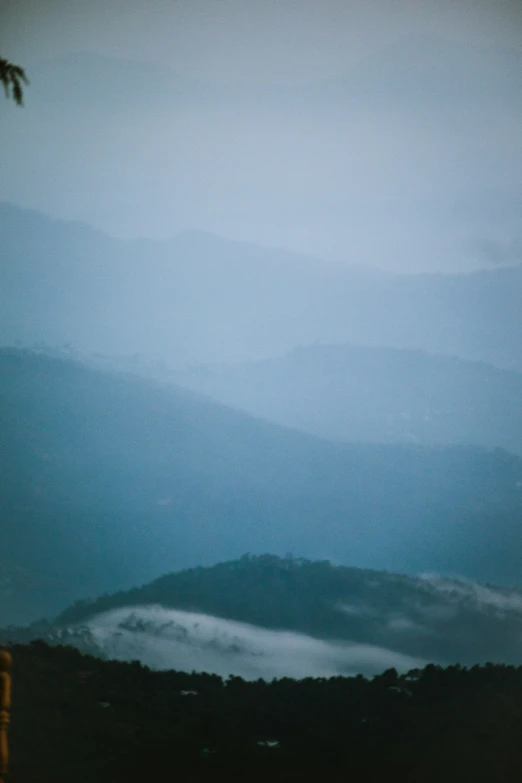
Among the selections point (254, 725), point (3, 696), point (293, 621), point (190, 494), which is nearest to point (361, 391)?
point (190, 494)

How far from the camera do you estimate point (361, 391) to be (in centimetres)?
1273

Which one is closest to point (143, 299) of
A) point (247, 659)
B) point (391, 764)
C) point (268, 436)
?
point (268, 436)

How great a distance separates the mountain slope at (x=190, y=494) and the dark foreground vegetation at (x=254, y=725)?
109 inches

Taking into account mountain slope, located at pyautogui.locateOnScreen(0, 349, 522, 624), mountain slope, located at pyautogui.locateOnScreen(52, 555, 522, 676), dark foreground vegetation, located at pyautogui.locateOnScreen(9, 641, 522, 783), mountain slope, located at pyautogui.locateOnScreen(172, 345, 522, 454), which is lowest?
dark foreground vegetation, located at pyautogui.locateOnScreen(9, 641, 522, 783)

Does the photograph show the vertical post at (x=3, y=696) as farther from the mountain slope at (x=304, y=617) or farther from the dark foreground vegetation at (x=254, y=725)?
the mountain slope at (x=304, y=617)

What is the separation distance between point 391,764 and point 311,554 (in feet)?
15.8

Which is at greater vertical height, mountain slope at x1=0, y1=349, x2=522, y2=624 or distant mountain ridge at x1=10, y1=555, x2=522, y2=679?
mountain slope at x1=0, y1=349, x2=522, y2=624

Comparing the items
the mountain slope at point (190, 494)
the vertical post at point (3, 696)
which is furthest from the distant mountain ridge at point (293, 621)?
the vertical post at point (3, 696)

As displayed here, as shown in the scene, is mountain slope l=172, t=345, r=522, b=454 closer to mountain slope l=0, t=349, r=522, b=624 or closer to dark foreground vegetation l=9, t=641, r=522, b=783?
mountain slope l=0, t=349, r=522, b=624

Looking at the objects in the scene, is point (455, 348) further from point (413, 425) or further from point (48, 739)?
point (48, 739)

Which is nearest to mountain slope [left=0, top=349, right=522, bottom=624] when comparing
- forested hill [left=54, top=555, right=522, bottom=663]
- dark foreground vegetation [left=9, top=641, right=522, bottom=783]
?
forested hill [left=54, top=555, right=522, bottom=663]

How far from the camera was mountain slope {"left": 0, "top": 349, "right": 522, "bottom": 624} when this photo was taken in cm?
1067

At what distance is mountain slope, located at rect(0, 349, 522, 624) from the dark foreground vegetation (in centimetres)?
276

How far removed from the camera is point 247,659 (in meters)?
9.18
